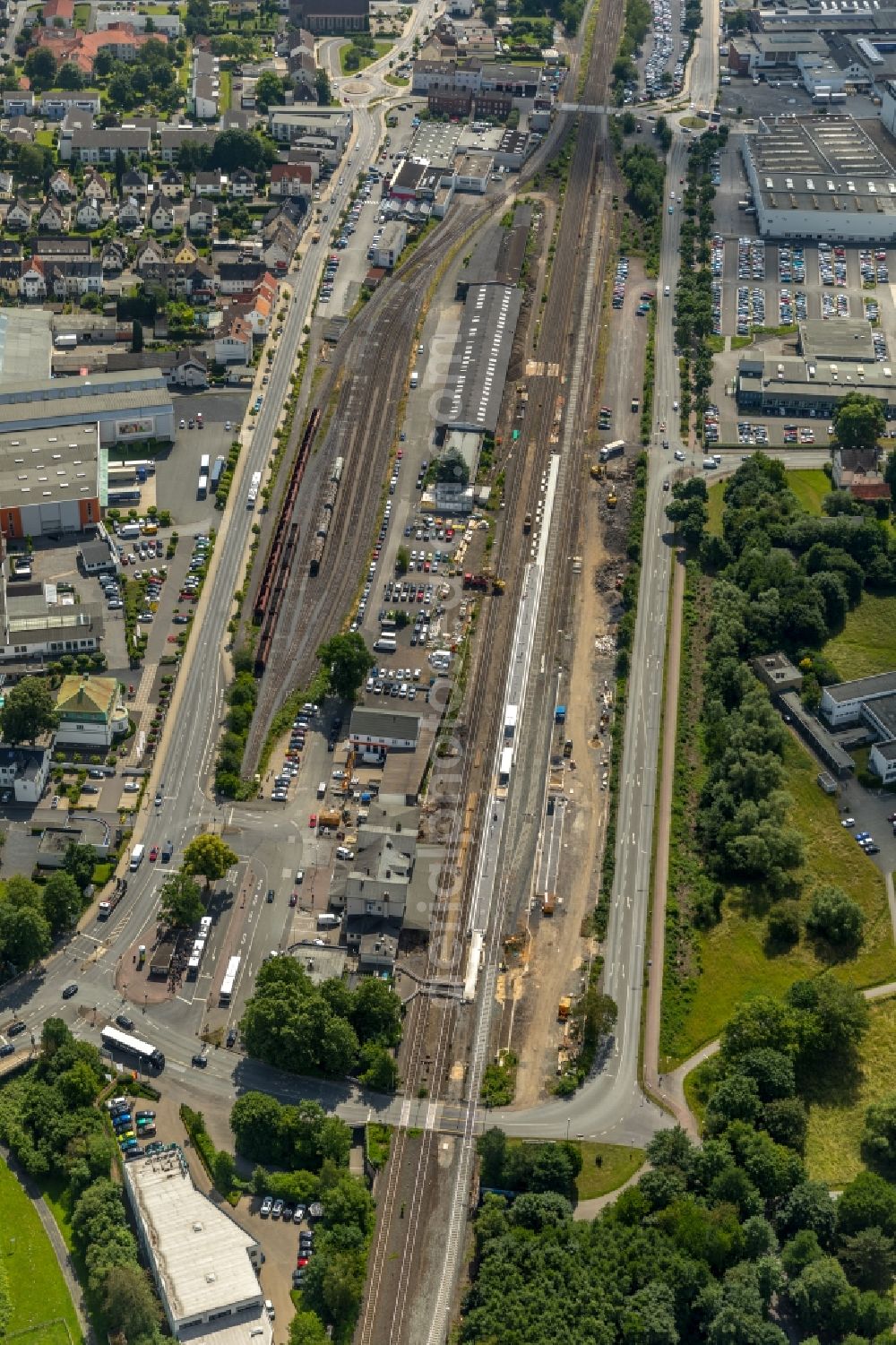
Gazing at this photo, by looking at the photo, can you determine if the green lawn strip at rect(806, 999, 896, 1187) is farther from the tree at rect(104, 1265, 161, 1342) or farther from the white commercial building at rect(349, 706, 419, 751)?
the tree at rect(104, 1265, 161, 1342)

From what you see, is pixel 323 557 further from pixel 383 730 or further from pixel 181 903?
pixel 181 903

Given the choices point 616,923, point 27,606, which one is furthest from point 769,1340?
point 27,606

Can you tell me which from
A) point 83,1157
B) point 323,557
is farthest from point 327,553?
point 83,1157

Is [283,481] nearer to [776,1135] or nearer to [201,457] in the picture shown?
[201,457]

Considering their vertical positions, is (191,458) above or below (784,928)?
above

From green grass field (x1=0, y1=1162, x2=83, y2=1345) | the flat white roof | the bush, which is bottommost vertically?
green grass field (x1=0, y1=1162, x2=83, y2=1345)

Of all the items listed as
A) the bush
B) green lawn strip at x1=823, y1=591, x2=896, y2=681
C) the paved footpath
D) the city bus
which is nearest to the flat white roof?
the paved footpath
